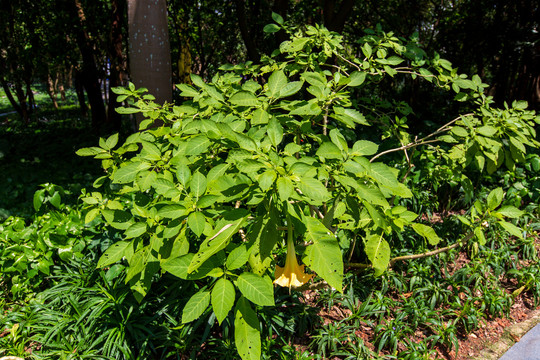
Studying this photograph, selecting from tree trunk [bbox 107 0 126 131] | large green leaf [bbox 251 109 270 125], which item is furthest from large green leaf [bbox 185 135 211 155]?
tree trunk [bbox 107 0 126 131]

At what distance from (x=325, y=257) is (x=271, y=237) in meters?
0.22

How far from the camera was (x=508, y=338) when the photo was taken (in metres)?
2.75

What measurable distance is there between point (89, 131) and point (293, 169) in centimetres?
784

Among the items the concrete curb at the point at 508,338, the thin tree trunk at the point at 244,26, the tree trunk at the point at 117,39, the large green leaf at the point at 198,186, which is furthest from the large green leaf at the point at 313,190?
the tree trunk at the point at 117,39

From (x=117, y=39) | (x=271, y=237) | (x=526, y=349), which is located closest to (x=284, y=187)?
(x=271, y=237)

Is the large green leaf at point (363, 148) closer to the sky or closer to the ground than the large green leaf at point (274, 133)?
closer to the ground

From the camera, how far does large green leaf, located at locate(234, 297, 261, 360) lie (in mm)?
1368

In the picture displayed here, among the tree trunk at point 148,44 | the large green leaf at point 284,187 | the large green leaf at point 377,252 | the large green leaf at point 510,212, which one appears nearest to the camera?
the large green leaf at point 284,187

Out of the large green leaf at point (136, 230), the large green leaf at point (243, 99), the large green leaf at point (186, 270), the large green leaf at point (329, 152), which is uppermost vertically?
the large green leaf at point (243, 99)

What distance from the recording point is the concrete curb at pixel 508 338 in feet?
8.54

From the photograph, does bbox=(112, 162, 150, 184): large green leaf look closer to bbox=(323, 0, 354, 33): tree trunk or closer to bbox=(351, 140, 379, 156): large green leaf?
bbox=(351, 140, 379, 156): large green leaf

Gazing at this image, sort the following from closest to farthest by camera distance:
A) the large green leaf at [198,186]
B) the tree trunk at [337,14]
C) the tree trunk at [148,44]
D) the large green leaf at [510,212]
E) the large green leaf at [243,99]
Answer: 1. the large green leaf at [198,186]
2. the large green leaf at [243,99]
3. the large green leaf at [510,212]
4. the tree trunk at [148,44]
5. the tree trunk at [337,14]

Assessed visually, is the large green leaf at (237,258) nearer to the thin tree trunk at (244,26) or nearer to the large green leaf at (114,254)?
the large green leaf at (114,254)

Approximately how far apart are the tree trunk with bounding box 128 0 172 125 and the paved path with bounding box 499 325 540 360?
10.9 ft
